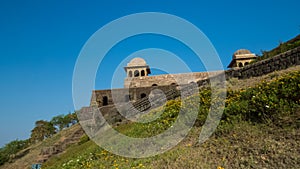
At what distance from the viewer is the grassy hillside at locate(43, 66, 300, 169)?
4625 millimetres

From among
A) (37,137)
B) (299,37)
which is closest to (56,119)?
(37,137)

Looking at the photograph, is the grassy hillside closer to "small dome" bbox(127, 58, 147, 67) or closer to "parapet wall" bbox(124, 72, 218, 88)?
"parapet wall" bbox(124, 72, 218, 88)

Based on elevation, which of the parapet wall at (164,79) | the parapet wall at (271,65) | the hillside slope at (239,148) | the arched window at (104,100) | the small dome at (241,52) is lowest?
the hillside slope at (239,148)

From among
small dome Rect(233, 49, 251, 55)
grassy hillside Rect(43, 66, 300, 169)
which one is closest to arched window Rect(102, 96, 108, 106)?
small dome Rect(233, 49, 251, 55)

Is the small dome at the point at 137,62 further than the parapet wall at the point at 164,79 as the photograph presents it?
Yes

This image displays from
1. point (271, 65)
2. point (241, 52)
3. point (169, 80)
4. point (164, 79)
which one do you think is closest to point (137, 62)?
point (164, 79)

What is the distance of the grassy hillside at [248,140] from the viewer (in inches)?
182

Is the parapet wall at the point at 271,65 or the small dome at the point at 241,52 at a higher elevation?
the small dome at the point at 241,52

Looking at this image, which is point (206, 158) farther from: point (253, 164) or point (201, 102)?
point (201, 102)

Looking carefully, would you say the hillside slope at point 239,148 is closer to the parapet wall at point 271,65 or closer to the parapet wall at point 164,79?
the parapet wall at point 271,65

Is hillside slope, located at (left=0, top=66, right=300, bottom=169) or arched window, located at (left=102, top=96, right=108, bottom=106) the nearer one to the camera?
hillside slope, located at (left=0, top=66, right=300, bottom=169)

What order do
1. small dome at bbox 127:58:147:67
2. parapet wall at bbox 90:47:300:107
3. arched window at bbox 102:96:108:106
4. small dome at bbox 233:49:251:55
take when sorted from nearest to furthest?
parapet wall at bbox 90:47:300:107 → arched window at bbox 102:96:108:106 → small dome at bbox 233:49:251:55 → small dome at bbox 127:58:147:67

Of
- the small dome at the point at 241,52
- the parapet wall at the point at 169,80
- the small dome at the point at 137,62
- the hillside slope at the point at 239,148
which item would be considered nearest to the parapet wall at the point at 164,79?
the parapet wall at the point at 169,80

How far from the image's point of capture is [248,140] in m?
5.27
